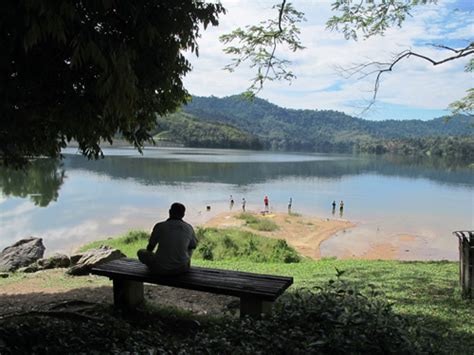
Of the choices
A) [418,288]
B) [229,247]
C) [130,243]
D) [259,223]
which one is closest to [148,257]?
[418,288]

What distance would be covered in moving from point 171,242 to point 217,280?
68 centimetres

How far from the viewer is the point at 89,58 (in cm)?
280

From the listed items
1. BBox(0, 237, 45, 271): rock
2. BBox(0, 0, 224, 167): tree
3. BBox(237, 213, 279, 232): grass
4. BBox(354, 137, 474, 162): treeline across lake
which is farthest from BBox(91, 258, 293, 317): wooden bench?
BBox(354, 137, 474, 162): treeline across lake

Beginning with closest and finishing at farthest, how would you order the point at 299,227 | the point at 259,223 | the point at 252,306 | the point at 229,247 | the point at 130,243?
1. the point at 252,306
2. the point at 229,247
3. the point at 130,243
4. the point at 259,223
5. the point at 299,227

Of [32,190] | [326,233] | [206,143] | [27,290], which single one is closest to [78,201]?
[32,190]

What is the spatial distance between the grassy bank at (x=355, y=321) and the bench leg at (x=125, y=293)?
0.56m

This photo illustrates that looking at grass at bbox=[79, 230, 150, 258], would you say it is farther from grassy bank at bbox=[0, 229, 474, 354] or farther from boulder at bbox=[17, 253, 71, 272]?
grassy bank at bbox=[0, 229, 474, 354]

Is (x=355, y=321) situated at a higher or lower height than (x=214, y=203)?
higher

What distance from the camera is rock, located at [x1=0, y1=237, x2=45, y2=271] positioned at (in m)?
10.9

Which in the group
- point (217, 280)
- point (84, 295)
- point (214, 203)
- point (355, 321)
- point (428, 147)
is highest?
point (428, 147)

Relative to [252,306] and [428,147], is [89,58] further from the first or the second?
[428,147]

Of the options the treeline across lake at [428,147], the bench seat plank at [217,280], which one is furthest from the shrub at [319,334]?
the treeline across lake at [428,147]

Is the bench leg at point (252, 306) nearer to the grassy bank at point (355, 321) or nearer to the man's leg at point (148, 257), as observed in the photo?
the grassy bank at point (355, 321)

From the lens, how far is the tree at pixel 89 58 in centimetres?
249
